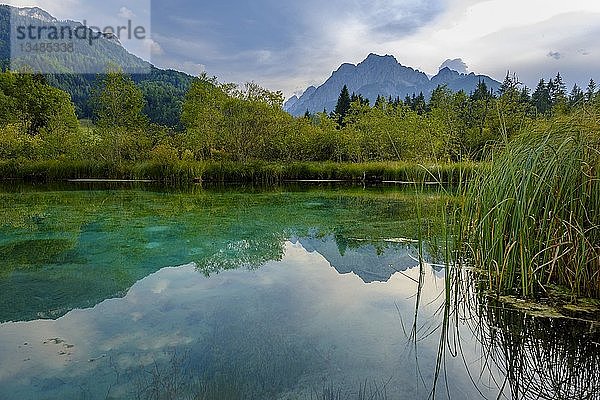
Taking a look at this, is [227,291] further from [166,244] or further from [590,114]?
[590,114]

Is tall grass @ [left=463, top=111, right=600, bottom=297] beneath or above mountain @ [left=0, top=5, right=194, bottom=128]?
beneath

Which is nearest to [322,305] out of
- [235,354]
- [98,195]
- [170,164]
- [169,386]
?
[235,354]

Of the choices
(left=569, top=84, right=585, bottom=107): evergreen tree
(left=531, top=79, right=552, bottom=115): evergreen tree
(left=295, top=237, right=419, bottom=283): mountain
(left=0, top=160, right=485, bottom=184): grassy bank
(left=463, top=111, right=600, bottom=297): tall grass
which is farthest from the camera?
(left=531, top=79, right=552, bottom=115): evergreen tree

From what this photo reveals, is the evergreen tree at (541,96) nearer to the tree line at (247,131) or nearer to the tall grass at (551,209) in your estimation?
the tree line at (247,131)

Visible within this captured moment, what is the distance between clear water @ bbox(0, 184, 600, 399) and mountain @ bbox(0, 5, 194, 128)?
23.9 m

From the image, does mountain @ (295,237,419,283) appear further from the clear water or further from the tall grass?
the tall grass

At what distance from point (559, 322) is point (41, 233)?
20.7 ft

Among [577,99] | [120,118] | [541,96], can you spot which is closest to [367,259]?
[577,99]

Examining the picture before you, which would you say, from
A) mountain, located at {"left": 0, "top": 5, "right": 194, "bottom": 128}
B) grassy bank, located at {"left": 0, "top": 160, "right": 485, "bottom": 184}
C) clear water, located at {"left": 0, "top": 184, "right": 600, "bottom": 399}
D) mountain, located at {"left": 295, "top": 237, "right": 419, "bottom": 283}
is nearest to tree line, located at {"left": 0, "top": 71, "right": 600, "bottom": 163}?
grassy bank, located at {"left": 0, "top": 160, "right": 485, "bottom": 184}

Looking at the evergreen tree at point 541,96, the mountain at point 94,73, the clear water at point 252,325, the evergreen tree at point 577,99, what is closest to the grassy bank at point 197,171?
the evergreen tree at point 577,99

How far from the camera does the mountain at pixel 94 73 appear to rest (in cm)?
4444

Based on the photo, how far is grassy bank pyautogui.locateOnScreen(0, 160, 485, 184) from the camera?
56.3 ft

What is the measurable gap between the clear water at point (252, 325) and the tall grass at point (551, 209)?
15.3 inches

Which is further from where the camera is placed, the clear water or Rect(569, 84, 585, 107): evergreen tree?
Rect(569, 84, 585, 107): evergreen tree
